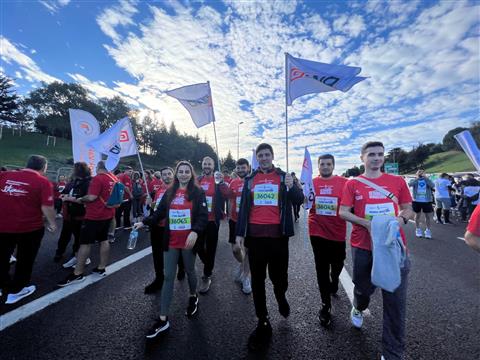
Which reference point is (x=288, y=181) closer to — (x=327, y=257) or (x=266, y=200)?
(x=266, y=200)

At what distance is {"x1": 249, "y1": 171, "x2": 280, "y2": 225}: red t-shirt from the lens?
288cm

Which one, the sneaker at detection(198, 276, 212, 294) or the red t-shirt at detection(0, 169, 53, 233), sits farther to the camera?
the sneaker at detection(198, 276, 212, 294)

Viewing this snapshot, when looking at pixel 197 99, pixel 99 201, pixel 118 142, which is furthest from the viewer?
pixel 197 99

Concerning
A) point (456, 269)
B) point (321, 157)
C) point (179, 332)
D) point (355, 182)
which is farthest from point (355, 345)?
point (456, 269)

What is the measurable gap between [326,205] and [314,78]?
2610mm

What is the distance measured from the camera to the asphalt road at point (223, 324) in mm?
2412

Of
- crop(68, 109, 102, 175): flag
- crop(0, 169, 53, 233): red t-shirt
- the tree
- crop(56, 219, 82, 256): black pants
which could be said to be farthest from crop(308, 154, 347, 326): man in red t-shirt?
the tree

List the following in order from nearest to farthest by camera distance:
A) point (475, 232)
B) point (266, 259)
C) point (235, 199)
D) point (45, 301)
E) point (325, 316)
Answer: point (475, 232) → point (266, 259) → point (325, 316) → point (45, 301) → point (235, 199)

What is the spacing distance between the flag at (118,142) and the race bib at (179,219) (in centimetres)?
369

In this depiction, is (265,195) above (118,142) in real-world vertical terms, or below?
below

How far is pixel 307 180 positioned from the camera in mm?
3924

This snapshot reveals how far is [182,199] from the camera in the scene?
3201 millimetres

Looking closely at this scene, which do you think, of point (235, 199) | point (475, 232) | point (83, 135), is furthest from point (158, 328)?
point (83, 135)

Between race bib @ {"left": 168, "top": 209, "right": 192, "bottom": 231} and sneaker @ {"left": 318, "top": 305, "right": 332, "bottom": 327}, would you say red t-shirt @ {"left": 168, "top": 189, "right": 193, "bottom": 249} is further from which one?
sneaker @ {"left": 318, "top": 305, "right": 332, "bottom": 327}
